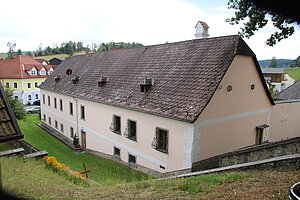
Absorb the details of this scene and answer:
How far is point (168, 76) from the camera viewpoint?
13383 mm

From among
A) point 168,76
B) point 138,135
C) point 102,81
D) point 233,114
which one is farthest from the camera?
point 102,81

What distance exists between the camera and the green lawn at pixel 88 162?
12467 millimetres

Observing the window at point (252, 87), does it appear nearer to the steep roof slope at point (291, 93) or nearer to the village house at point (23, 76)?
the steep roof slope at point (291, 93)

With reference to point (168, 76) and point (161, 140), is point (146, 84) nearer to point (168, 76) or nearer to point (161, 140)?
point (168, 76)

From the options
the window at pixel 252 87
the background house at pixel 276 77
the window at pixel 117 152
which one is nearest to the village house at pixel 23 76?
the window at pixel 117 152

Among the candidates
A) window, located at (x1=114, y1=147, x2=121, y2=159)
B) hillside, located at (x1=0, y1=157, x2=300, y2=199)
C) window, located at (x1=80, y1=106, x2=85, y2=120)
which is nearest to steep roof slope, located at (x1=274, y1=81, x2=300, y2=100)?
window, located at (x1=114, y1=147, x2=121, y2=159)

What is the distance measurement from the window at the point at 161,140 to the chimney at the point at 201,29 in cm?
749

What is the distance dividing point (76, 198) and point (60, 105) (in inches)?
746

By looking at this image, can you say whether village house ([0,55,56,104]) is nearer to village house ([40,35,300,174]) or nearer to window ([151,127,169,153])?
village house ([40,35,300,174])

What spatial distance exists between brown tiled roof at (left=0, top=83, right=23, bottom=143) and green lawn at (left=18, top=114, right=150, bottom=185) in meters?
6.02

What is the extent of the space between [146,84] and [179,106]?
10.3 feet

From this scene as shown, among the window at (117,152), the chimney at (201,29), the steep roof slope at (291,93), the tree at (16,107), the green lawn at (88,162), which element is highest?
the chimney at (201,29)

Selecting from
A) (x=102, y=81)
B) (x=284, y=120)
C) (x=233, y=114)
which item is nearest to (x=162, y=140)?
(x=233, y=114)

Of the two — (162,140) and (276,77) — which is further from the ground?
(276,77)
